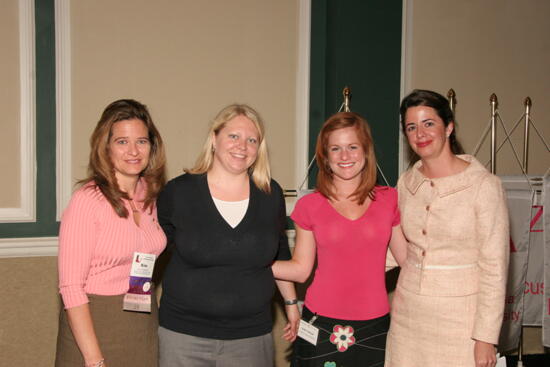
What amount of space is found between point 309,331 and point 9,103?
1.99 metres

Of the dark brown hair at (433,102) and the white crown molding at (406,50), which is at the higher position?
the white crown molding at (406,50)

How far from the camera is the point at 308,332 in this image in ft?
6.91

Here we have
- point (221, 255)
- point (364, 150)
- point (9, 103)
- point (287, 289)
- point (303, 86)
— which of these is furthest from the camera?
point (303, 86)

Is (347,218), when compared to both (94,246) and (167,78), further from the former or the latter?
(167,78)

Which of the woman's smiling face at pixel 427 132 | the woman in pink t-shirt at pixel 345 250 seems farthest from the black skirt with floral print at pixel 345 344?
the woman's smiling face at pixel 427 132

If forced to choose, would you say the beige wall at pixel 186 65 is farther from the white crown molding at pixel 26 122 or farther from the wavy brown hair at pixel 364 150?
the wavy brown hair at pixel 364 150

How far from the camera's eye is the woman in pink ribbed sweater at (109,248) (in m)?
1.82

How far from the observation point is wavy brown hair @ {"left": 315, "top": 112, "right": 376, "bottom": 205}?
2186mm

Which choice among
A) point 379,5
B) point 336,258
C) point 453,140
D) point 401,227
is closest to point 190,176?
point 336,258

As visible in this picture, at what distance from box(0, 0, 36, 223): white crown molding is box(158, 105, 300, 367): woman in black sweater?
110cm

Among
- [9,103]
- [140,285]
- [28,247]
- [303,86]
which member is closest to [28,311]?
[28,247]

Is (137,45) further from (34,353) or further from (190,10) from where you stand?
(34,353)

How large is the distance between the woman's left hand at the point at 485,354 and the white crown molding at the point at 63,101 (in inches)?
87.3

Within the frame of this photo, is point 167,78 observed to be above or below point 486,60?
below
